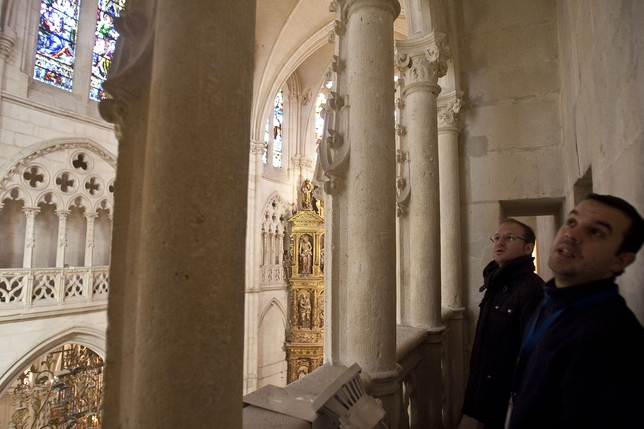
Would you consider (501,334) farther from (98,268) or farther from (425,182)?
(98,268)

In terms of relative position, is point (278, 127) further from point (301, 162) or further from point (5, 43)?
point (5, 43)

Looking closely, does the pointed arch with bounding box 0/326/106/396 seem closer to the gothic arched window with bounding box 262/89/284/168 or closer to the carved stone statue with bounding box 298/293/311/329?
the carved stone statue with bounding box 298/293/311/329

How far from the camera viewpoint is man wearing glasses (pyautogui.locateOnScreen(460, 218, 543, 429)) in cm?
210

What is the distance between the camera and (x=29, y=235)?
8.35 metres

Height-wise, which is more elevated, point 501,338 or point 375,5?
point 375,5

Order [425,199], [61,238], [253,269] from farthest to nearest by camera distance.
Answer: [253,269], [61,238], [425,199]

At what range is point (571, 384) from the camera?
3.42 ft

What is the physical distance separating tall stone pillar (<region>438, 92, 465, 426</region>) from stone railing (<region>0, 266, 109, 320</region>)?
19.7 feet

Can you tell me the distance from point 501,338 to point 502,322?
0.08 m

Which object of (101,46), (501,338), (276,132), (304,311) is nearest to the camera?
(501,338)

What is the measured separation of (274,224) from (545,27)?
11242 millimetres

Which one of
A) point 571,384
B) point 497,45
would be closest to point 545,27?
point 497,45

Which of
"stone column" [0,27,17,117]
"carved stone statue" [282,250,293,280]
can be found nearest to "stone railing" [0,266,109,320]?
"stone column" [0,27,17,117]

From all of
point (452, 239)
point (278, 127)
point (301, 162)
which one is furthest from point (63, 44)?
point (452, 239)
